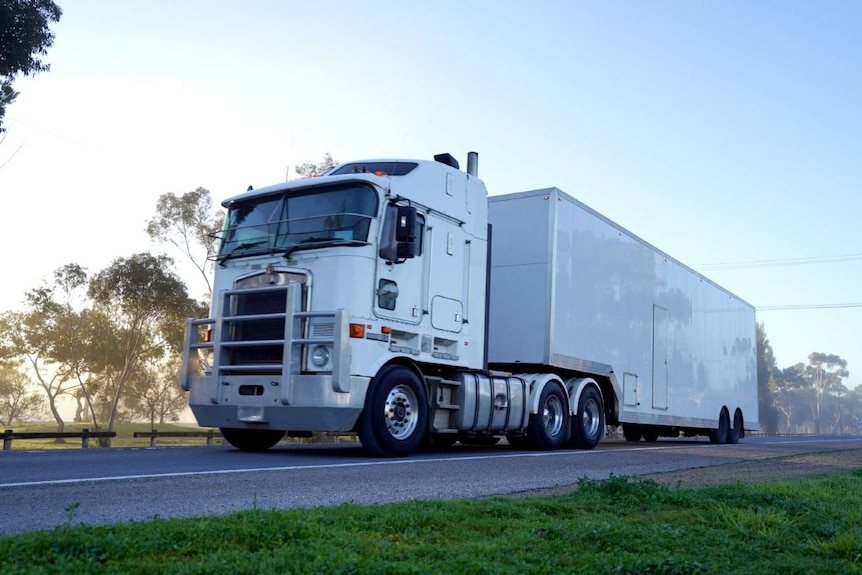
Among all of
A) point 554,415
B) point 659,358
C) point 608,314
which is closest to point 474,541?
point 554,415

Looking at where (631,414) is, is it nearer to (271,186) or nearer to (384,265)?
(384,265)

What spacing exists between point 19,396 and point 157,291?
36.1 meters

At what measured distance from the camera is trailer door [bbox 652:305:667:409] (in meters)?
17.2

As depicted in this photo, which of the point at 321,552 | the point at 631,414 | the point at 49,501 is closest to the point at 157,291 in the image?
the point at 631,414

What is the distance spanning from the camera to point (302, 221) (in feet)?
35.2

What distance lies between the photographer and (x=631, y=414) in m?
16.1

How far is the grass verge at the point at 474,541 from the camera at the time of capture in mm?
3414

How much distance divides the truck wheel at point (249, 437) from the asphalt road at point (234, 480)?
89 cm

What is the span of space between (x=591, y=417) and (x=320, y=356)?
6846 mm

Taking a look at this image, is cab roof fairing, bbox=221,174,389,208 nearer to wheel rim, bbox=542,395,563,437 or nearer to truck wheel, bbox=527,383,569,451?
truck wheel, bbox=527,383,569,451

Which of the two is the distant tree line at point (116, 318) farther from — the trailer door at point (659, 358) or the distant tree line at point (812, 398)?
the distant tree line at point (812, 398)

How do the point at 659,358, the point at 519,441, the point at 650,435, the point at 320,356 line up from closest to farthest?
1. the point at 320,356
2. the point at 519,441
3. the point at 659,358
4. the point at 650,435

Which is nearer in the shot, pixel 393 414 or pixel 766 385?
pixel 393 414

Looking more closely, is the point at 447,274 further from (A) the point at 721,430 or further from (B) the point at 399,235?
(A) the point at 721,430
